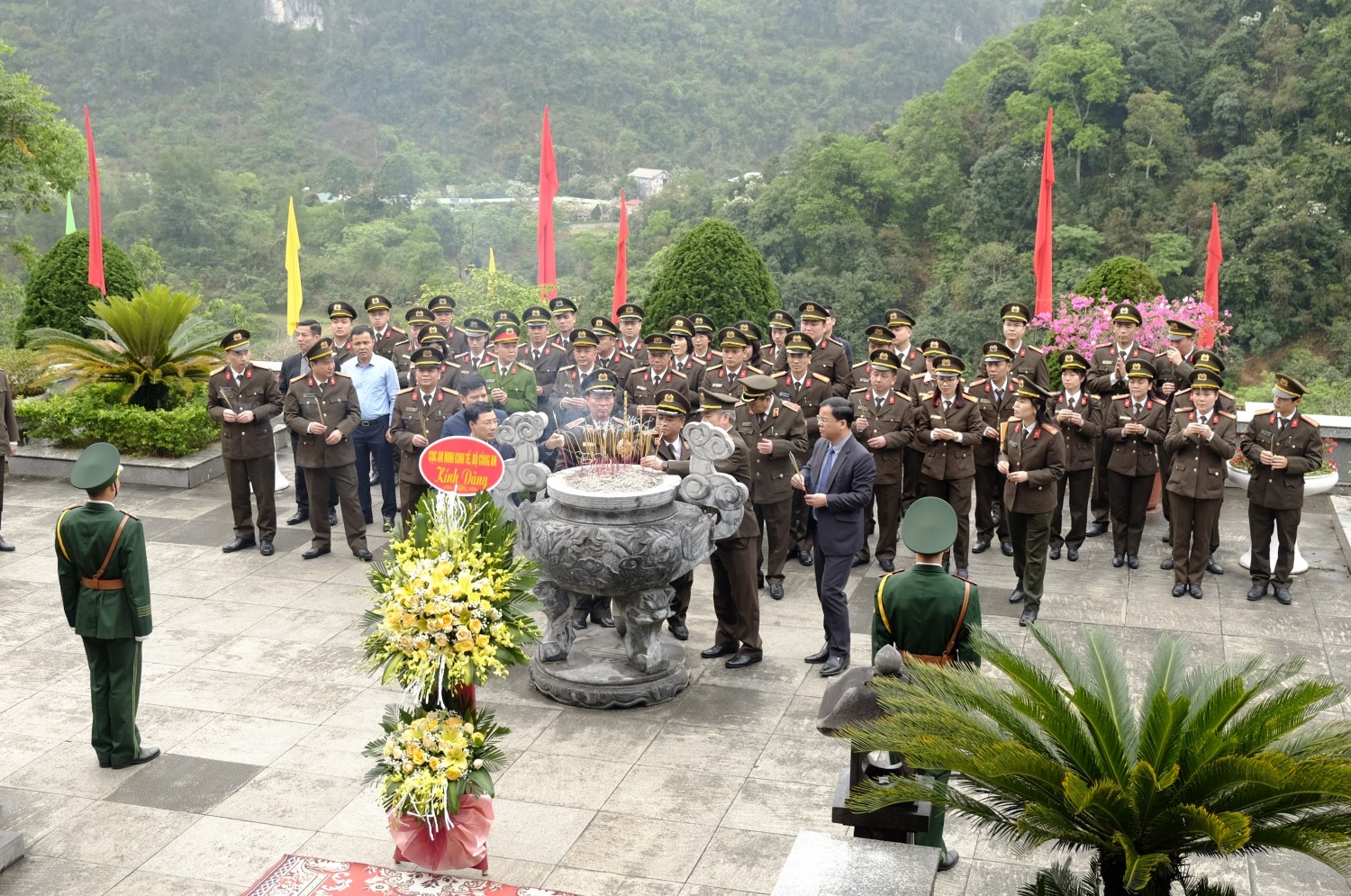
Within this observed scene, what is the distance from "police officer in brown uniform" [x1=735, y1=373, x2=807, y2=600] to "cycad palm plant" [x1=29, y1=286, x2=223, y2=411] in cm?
624

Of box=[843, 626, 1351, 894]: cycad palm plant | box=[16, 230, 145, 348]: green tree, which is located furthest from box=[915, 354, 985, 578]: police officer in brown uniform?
box=[16, 230, 145, 348]: green tree

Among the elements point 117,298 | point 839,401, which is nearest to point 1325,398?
point 839,401

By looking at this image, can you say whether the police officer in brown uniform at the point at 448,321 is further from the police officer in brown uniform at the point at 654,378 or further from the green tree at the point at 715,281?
the green tree at the point at 715,281

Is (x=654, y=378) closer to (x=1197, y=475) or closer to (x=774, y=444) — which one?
(x=774, y=444)

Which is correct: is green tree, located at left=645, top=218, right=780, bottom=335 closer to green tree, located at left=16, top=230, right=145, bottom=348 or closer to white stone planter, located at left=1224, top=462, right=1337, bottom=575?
white stone planter, located at left=1224, top=462, right=1337, bottom=575

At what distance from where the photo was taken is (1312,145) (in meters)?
33.6

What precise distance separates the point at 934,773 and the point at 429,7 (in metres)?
58.9

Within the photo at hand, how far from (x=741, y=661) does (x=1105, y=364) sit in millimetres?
4774

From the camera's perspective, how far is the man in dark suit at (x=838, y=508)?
788 centimetres

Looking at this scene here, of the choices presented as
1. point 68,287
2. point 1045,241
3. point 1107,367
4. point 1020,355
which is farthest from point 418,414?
point 68,287

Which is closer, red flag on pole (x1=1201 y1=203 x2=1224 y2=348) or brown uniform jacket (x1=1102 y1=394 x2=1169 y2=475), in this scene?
brown uniform jacket (x1=1102 y1=394 x2=1169 y2=475)

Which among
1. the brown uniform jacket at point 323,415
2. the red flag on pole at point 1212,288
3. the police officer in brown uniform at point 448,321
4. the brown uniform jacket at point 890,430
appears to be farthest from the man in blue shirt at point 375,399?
the red flag on pole at point 1212,288

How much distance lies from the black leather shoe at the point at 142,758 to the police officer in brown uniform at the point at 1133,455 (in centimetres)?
692

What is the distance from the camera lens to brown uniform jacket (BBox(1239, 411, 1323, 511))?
931 centimetres
